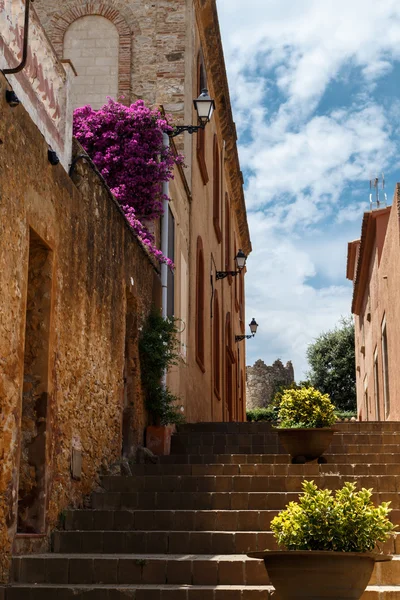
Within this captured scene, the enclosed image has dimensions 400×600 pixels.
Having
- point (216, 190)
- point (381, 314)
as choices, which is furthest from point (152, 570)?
point (216, 190)

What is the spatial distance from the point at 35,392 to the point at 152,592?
2.36 meters

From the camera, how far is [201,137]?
770 inches

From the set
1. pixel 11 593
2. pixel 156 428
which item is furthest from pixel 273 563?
pixel 156 428

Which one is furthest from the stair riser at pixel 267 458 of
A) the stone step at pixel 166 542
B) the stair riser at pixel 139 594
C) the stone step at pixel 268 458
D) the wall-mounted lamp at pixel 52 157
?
the wall-mounted lamp at pixel 52 157

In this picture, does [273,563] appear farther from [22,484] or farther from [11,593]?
[22,484]

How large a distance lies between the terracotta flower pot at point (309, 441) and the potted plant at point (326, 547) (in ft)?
16.1

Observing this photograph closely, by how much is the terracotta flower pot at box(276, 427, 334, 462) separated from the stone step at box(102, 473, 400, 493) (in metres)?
0.87

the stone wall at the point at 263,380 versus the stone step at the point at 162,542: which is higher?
the stone wall at the point at 263,380

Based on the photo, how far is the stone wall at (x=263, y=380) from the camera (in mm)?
47000

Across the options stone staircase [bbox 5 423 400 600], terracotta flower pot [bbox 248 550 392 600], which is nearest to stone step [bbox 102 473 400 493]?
stone staircase [bbox 5 423 400 600]

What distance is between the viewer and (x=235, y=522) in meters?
8.97

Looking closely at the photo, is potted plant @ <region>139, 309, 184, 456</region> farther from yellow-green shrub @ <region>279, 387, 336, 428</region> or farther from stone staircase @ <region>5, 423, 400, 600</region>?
yellow-green shrub @ <region>279, 387, 336, 428</region>

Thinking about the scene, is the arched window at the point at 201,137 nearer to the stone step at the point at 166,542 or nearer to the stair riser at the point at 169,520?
the stair riser at the point at 169,520

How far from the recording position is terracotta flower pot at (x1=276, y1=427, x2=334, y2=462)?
11.0 m
